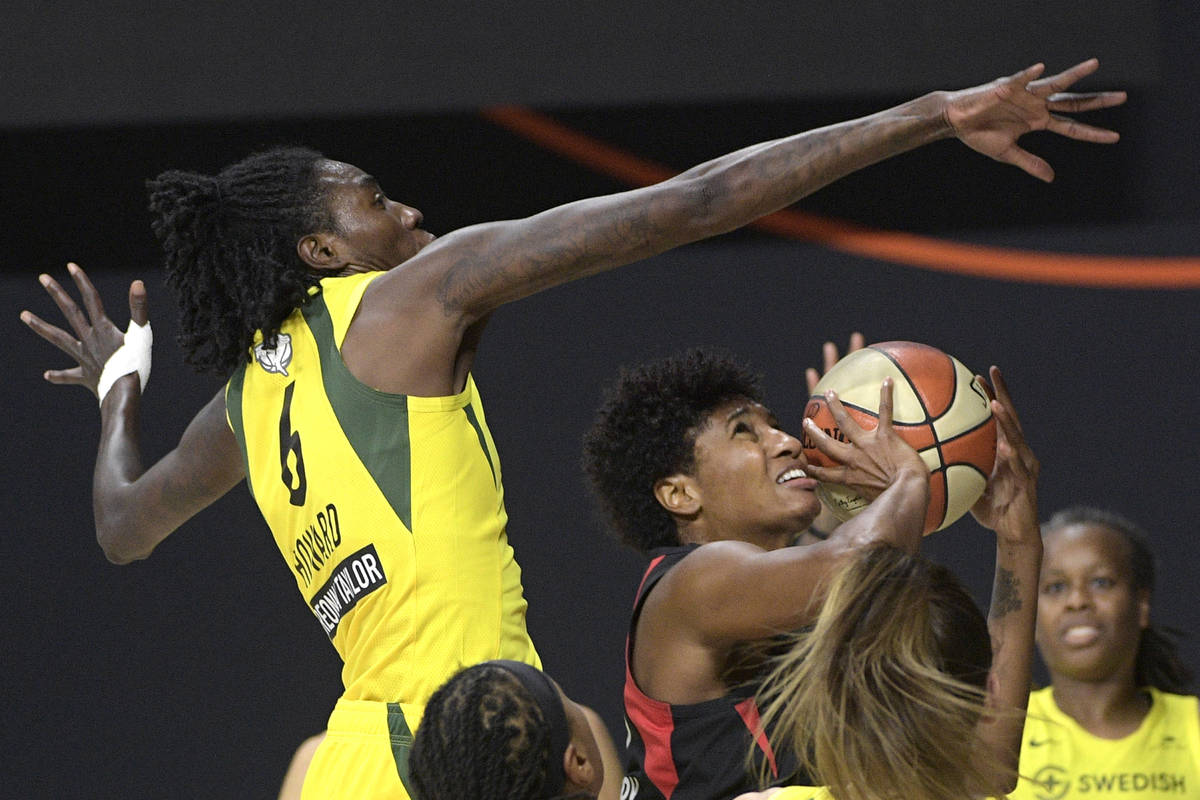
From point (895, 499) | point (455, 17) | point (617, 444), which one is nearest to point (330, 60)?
point (455, 17)

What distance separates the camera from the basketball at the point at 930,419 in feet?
8.75

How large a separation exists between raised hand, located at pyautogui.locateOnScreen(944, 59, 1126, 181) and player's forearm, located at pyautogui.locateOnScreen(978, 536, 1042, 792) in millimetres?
693

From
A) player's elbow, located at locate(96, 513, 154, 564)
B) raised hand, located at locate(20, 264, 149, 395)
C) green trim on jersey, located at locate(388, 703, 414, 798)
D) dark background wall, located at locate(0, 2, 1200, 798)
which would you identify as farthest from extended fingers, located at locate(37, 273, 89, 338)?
dark background wall, located at locate(0, 2, 1200, 798)

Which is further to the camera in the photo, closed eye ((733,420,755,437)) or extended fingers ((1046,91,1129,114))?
closed eye ((733,420,755,437))

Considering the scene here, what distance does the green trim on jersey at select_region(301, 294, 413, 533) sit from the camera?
8.21 ft

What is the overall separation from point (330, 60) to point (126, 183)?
1.04 meters

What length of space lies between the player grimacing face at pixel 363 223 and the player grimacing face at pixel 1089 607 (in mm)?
2520

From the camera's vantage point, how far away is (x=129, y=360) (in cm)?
335

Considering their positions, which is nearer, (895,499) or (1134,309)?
(895,499)

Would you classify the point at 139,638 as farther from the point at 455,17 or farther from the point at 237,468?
the point at 237,468

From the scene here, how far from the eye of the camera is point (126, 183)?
18.5 ft

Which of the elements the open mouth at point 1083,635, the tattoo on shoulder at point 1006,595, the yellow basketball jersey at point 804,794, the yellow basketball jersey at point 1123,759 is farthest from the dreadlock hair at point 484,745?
the open mouth at point 1083,635

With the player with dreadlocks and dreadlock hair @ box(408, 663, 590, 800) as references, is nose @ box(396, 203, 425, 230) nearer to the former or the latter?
the player with dreadlocks

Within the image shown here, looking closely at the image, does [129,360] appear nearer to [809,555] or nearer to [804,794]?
[809,555]
